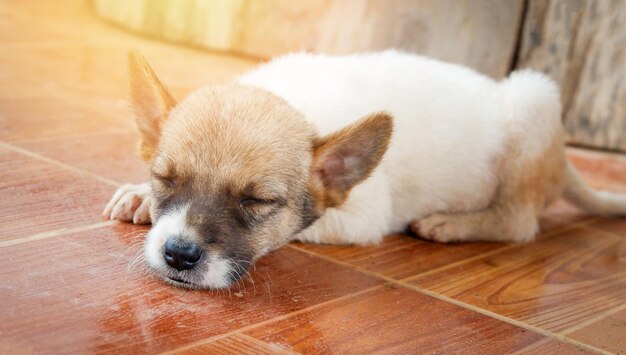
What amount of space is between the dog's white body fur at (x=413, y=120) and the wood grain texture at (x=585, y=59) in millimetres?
1261

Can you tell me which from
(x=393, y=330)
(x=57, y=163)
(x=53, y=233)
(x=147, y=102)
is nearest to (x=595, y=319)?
(x=393, y=330)

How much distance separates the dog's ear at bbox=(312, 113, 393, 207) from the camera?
2848mm

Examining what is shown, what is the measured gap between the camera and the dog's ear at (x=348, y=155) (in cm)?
285

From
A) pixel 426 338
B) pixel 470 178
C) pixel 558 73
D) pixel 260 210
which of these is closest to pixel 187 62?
pixel 558 73

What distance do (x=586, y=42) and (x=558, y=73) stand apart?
0.24 m

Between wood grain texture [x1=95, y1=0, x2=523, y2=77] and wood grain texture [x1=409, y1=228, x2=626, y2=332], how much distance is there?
191cm

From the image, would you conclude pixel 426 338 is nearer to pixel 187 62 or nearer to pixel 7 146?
pixel 7 146

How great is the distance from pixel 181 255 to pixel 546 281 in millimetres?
1376

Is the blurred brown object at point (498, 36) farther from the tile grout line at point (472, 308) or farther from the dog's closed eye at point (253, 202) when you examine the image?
the dog's closed eye at point (253, 202)

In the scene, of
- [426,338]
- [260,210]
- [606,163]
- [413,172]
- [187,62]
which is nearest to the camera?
[426,338]

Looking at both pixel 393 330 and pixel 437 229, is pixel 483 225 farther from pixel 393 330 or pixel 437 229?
pixel 393 330

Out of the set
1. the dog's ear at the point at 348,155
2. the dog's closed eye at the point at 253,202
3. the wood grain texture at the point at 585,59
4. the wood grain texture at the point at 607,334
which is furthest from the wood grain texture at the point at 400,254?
the wood grain texture at the point at 585,59

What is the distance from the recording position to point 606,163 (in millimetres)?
5047

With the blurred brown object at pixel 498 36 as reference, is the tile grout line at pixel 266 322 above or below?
below
